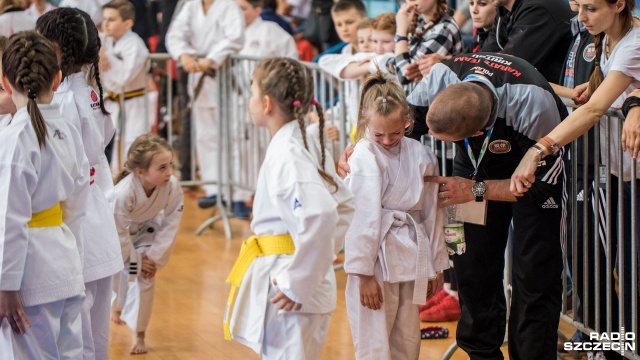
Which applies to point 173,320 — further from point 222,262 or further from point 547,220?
point 547,220

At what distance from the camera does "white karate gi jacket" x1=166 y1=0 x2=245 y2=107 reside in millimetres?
7762

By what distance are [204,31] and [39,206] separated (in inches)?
195

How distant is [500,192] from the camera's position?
12.0ft

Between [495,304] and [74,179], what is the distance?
176 centimetres

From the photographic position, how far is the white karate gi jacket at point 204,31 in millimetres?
7762

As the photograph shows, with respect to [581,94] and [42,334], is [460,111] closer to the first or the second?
[581,94]

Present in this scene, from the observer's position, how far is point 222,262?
21.7ft

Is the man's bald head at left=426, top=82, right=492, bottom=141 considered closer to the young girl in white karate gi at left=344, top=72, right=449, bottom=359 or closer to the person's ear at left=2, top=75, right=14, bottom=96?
the young girl in white karate gi at left=344, top=72, right=449, bottom=359

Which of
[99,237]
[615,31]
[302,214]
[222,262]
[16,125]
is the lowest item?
[222,262]

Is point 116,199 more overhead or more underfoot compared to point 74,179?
more underfoot

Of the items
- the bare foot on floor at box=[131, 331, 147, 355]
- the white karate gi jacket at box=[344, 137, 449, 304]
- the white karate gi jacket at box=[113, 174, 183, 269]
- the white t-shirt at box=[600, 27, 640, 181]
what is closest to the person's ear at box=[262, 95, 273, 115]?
the white karate gi jacket at box=[344, 137, 449, 304]

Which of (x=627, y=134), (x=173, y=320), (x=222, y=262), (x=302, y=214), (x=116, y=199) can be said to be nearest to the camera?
→ (x=302, y=214)

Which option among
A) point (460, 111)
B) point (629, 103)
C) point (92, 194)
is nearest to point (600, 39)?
point (629, 103)

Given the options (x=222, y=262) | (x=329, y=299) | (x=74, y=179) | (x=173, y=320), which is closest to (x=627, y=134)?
(x=329, y=299)
